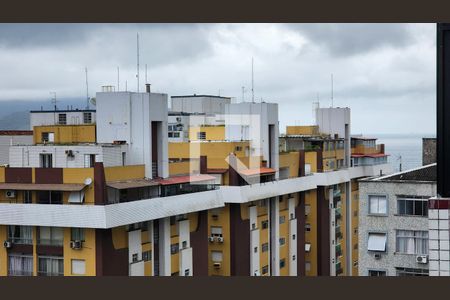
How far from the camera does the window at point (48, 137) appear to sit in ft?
69.4

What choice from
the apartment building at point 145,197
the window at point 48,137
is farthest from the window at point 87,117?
the window at point 48,137

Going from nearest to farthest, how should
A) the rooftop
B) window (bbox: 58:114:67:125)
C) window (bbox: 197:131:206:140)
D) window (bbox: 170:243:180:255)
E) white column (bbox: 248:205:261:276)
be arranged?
the rooftop → window (bbox: 170:243:180:255) → window (bbox: 58:114:67:125) → white column (bbox: 248:205:261:276) → window (bbox: 197:131:206:140)

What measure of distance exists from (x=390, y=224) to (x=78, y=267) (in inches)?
268

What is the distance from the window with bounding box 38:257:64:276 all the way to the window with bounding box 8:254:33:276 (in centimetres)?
31

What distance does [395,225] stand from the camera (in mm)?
16938

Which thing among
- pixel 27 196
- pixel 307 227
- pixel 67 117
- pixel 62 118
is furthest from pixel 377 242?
pixel 307 227

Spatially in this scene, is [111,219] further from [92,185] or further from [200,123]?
[200,123]

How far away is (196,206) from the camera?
20.9 meters

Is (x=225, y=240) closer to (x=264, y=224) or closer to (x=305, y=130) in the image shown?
(x=264, y=224)

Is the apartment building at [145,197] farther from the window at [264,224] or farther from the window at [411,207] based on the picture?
the window at [411,207]

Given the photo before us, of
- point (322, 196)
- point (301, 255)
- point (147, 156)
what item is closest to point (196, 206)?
point (147, 156)

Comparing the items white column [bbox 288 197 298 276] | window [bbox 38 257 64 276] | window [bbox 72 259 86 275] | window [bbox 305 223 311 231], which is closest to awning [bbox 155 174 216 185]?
window [bbox 72 259 86 275]

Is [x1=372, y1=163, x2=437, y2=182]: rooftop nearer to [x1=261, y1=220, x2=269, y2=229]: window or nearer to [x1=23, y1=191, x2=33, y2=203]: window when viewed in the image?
[x1=23, y1=191, x2=33, y2=203]: window

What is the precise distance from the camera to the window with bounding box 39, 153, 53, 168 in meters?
19.2
